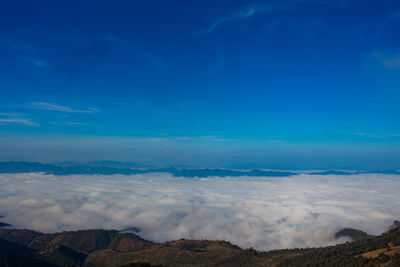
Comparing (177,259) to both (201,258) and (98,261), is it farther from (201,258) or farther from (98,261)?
(98,261)

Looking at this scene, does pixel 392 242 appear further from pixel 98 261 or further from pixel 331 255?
pixel 98 261

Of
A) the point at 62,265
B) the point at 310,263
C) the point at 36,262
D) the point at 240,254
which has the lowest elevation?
the point at 62,265

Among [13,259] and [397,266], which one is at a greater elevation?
[397,266]

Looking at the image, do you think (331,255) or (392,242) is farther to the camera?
(331,255)

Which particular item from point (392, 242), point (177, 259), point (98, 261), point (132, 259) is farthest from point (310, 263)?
point (98, 261)

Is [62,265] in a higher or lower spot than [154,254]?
lower

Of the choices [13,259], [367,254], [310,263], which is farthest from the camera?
[13,259]

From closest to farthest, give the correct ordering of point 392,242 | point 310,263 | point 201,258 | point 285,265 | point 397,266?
point 397,266 < point 392,242 < point 310,263 < point 285,265 < point 201,258

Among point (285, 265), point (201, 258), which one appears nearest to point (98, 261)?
point (201, 258)

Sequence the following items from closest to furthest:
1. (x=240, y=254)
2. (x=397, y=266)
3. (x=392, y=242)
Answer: (x=397, y=266) < (x=392, y=242) < (x=240, y=254)
